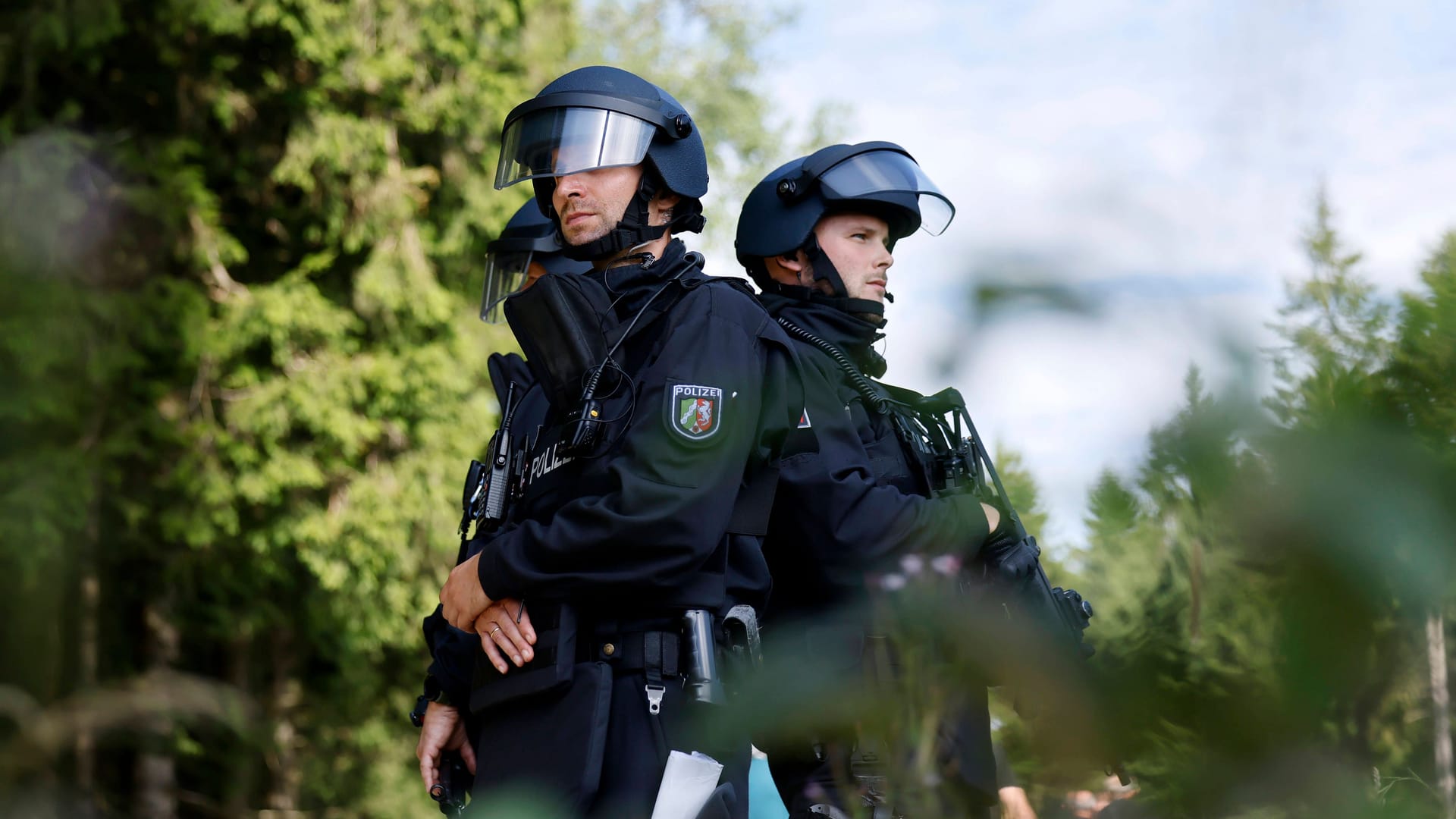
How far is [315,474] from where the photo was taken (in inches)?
A: 383

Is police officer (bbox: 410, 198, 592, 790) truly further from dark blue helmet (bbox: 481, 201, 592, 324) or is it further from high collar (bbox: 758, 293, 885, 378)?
dark blue helmet (bbox: 481, 201, 592, 324)

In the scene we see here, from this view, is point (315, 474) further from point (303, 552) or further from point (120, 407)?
point (120, 407)

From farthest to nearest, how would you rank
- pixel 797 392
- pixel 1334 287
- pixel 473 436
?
pixel 473 436 < pixel 797 392 < pixel 1334 287

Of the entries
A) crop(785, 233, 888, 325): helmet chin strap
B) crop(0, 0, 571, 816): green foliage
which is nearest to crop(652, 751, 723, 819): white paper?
crop(785, 233, 888, 325): helmet chin strap

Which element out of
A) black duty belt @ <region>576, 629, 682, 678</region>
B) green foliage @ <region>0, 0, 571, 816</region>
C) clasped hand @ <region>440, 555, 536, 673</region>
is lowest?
black duty belt @ <region>576, 629, 682, 678</region>

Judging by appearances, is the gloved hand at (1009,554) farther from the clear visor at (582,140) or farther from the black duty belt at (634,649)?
the clear visor at (582,140)

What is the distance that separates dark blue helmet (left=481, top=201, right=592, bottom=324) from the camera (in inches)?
174

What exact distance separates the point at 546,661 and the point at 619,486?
1.09ft

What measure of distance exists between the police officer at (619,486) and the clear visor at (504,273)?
1840mm

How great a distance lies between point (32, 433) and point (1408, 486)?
62 centimetres

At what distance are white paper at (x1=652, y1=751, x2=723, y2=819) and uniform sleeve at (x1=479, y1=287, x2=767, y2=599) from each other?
333 mm

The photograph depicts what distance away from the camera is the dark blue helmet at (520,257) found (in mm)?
4422

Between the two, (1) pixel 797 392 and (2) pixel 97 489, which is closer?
(1) pixel 797 392

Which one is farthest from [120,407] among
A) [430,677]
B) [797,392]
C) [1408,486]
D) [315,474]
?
[1408,486]
